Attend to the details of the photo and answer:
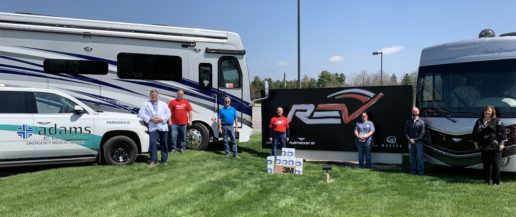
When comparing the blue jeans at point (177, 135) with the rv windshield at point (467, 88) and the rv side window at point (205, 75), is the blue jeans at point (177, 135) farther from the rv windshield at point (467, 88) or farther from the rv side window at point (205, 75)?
the rv windshield at point (467, 88)

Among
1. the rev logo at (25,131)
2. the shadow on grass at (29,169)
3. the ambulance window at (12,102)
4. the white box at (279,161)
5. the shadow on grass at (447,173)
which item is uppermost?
the ambulance window at (12,102)

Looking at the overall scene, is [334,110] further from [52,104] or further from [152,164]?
[52,104]

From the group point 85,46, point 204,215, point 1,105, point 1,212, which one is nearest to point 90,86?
point 85,46

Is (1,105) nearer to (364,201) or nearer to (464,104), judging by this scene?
(364,201)

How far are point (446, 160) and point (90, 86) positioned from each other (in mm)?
8439

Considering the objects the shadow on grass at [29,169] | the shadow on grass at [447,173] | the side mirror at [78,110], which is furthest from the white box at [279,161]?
the side mirror at [78,110]

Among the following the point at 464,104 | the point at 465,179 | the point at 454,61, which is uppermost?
the point at 454,61

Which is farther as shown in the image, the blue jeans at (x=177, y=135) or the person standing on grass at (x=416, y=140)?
the blue jeans at (x=177, y=135)

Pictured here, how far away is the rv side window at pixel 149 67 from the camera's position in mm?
13070

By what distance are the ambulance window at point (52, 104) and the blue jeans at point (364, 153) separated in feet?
21.4

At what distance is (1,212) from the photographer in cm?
715

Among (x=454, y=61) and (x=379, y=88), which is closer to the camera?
(x=454, y=61)

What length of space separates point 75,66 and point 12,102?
8.29 feet

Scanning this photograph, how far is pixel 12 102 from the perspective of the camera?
10.2 metres
